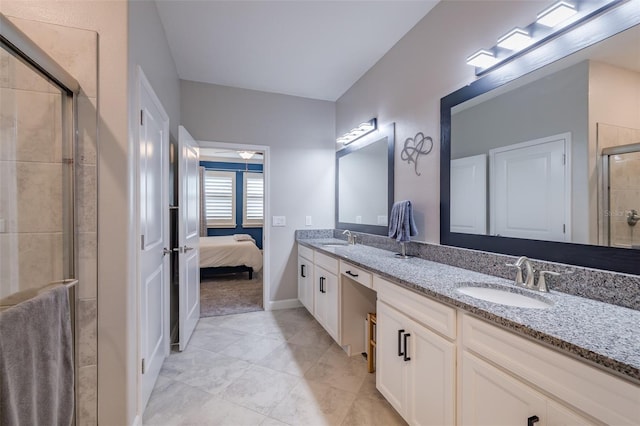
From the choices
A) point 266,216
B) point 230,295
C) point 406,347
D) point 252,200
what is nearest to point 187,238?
point 266,216

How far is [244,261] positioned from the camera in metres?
4.82

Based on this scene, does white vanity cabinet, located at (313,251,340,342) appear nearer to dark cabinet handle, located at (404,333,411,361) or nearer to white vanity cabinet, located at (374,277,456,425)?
white vanity cabinet, located at (374,277,456,425)

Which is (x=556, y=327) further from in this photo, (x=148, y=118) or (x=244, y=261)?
(x=244, y=261)

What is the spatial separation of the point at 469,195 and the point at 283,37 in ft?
6.45

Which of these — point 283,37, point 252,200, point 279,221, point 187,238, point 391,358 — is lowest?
point 391,358

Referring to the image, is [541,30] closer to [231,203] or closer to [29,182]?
[29,182]

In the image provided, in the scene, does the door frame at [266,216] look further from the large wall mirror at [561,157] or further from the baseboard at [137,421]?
the large wall mirror at [561,157]

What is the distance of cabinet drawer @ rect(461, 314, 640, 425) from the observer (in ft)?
2.28

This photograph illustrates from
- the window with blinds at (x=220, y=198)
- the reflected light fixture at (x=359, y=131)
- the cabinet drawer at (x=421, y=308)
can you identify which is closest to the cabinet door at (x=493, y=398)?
the cabinet drawer at (x=421, y=308)

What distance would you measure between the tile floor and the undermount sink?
889mm

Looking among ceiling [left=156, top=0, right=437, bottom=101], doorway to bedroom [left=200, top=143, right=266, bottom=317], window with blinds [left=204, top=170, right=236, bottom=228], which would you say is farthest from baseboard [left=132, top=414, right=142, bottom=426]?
window with blinds [left=204, top=170, right=236, bottom=228]

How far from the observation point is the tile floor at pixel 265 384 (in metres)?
1.71

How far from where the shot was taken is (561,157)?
1.29 meters

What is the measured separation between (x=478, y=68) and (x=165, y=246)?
254 centimetres
